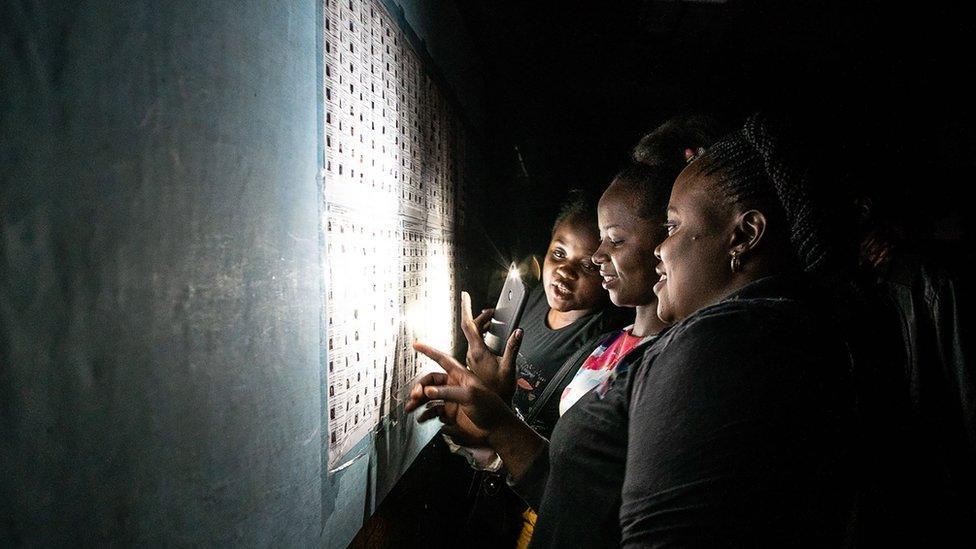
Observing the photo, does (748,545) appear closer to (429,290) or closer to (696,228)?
(696,228)

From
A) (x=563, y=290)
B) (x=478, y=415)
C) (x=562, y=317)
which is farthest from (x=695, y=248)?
(x=562, y=317)

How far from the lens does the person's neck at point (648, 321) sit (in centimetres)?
146

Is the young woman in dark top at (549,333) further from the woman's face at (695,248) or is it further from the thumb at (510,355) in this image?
the woman's face at (695,248)

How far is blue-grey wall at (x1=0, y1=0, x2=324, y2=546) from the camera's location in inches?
12.7

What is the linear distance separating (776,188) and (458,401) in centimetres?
91

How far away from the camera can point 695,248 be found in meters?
0.87

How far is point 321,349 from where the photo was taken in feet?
2.56

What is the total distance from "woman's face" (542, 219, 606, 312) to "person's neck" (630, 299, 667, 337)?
17.0 inches

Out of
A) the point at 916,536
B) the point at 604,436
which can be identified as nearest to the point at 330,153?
the point at 604,436

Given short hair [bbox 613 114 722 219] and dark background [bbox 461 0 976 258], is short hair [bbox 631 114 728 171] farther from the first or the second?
Result: dark background [bbox 461 0 976 258]

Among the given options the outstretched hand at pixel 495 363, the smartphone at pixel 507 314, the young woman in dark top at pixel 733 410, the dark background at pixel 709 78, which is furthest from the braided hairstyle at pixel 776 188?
the dark background at pixel 709 78

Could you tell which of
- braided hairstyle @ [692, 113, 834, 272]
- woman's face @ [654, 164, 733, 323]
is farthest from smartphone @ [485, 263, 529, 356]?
braided hairstyle @ [692, 113, 834, 272]

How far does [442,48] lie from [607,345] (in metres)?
1.33

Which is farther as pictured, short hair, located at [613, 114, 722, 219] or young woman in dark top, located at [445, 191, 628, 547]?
young woman in dark top, located at [445, 191, 628, 547]
